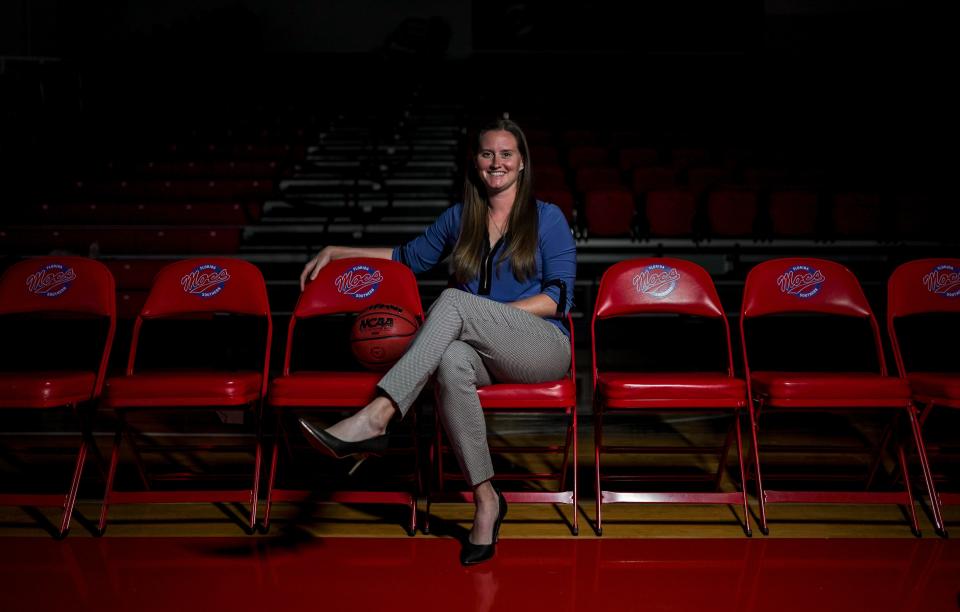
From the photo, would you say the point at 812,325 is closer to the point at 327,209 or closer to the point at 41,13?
the point at 327,209

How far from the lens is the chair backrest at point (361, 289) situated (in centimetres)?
265

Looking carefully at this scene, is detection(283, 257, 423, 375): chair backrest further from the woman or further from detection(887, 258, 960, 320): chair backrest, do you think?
detection(887, 258, 960, 320): chair backrest

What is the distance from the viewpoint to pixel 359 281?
2.67 metres

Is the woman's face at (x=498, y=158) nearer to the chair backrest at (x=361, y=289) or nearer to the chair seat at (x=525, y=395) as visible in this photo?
the chair backrest at (x=361, y=289)

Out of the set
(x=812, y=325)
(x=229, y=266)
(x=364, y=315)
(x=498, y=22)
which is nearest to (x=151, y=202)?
(x=229, y=266)

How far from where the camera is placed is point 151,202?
6.40 meters

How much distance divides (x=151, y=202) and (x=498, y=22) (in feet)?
23.3

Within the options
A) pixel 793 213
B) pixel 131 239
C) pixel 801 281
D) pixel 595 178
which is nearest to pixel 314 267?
pixel 801 281

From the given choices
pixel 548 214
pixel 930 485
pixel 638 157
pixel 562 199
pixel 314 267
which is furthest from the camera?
pixel 638 157

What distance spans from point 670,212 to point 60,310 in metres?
4.31

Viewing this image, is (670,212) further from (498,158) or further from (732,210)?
(498,158)

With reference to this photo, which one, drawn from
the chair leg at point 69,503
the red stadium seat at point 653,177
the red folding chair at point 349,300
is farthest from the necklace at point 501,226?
the red stadium seat at point 653,177

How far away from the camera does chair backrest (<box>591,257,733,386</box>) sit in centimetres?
262

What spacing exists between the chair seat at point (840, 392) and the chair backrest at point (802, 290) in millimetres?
422
